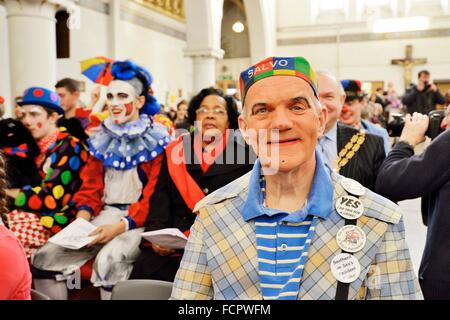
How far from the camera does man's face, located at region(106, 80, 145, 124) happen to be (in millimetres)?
3580

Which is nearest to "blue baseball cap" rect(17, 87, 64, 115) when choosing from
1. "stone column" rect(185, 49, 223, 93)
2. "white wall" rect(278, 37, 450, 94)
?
"stone column" rect(185, 49, 223, 93)

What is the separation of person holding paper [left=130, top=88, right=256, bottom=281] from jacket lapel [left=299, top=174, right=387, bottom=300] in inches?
72.1

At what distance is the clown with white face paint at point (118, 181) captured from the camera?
3299mm

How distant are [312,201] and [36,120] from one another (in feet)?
9.93

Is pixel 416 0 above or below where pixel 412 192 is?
above

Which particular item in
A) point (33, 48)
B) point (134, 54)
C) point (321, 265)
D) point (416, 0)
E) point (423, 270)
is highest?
point (416, 0)

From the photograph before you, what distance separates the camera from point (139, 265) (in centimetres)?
317

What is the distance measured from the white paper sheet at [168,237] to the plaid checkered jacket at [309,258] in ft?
4.53

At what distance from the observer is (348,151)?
2.96 meters

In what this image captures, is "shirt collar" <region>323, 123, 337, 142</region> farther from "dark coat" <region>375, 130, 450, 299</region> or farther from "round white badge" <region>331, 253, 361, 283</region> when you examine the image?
"round white badge" <region>331, 253, 361, 283</region>

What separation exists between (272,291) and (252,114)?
534 mm

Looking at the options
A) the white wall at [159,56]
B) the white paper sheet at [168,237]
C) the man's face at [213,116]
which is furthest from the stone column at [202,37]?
the white paper sheet at [168,237]

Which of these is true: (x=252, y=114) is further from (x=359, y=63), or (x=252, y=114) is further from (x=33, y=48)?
(x=359, y=63)
